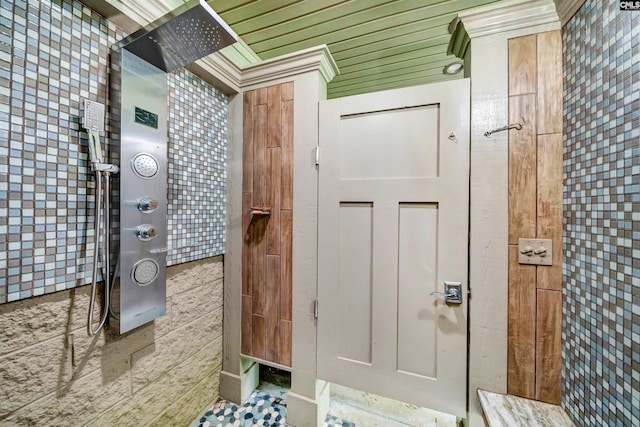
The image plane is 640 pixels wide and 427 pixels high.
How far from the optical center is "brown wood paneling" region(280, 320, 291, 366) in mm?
1342

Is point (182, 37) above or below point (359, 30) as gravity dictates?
below

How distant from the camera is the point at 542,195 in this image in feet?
3.08

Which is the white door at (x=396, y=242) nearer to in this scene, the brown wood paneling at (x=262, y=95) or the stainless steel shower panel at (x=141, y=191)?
the brown wood paneling at (x=262, y=95)

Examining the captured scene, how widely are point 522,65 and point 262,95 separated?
1.34m

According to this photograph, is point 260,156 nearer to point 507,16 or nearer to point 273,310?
point 273,310

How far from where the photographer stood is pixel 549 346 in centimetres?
93

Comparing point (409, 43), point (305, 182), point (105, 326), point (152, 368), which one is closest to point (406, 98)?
point (409, 43)

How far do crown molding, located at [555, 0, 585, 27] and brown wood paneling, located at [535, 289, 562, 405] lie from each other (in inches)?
44.2

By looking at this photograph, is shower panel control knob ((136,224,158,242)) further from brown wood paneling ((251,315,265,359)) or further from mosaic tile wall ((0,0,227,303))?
brown wood paneling ((251,315,265,359))

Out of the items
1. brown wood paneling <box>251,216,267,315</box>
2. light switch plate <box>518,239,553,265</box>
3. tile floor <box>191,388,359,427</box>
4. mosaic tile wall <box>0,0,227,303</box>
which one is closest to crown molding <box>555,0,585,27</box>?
light switch plate <box>518,239,553,265</box>

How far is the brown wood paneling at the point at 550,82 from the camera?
93cm

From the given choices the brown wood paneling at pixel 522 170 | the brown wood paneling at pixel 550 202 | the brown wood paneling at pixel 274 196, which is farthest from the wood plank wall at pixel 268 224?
the brown wood paneling at pixel 550 202

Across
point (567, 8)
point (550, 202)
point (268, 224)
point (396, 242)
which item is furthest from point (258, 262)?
point (567, 8)

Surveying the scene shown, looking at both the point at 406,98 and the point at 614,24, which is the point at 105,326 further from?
the point at 614,24
